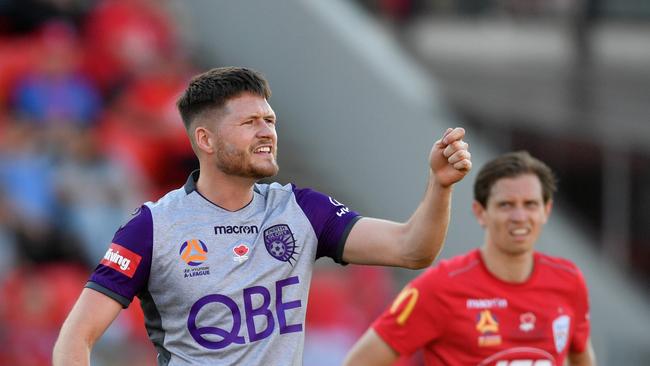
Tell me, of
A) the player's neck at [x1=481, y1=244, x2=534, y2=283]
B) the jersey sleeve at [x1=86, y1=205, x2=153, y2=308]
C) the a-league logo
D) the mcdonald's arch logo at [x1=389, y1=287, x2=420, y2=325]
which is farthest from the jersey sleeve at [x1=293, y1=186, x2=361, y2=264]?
the player's neck at [x1=481, y1=244, x2=534, y2=283]

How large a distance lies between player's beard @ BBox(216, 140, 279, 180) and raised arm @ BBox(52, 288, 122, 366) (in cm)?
64

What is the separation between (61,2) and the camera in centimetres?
1191

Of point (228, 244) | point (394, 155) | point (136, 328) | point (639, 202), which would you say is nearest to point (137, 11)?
point (394, 155)

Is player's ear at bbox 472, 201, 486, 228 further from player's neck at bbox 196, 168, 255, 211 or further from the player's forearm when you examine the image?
player's neck at bbox 196, 168, 255, 211

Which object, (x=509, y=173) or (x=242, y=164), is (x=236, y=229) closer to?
(x=242, y=164)

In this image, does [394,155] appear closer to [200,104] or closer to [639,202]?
[639,202]

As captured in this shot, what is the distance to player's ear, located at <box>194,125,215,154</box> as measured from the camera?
4867 mm

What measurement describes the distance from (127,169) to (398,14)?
4662mm

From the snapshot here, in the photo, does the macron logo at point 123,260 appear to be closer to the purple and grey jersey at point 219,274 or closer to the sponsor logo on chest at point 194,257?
the purple and grey jersey at point 219,274

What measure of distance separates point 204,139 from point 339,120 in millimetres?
7757

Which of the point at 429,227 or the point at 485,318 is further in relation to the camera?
the point at 485,318

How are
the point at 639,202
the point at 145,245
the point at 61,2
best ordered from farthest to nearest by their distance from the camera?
the point at 639,202 < the point at 61,2 < the point at 145,245

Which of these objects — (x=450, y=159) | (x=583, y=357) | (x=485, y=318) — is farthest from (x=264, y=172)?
(x=583, y=357)

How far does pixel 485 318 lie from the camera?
5.96 m
